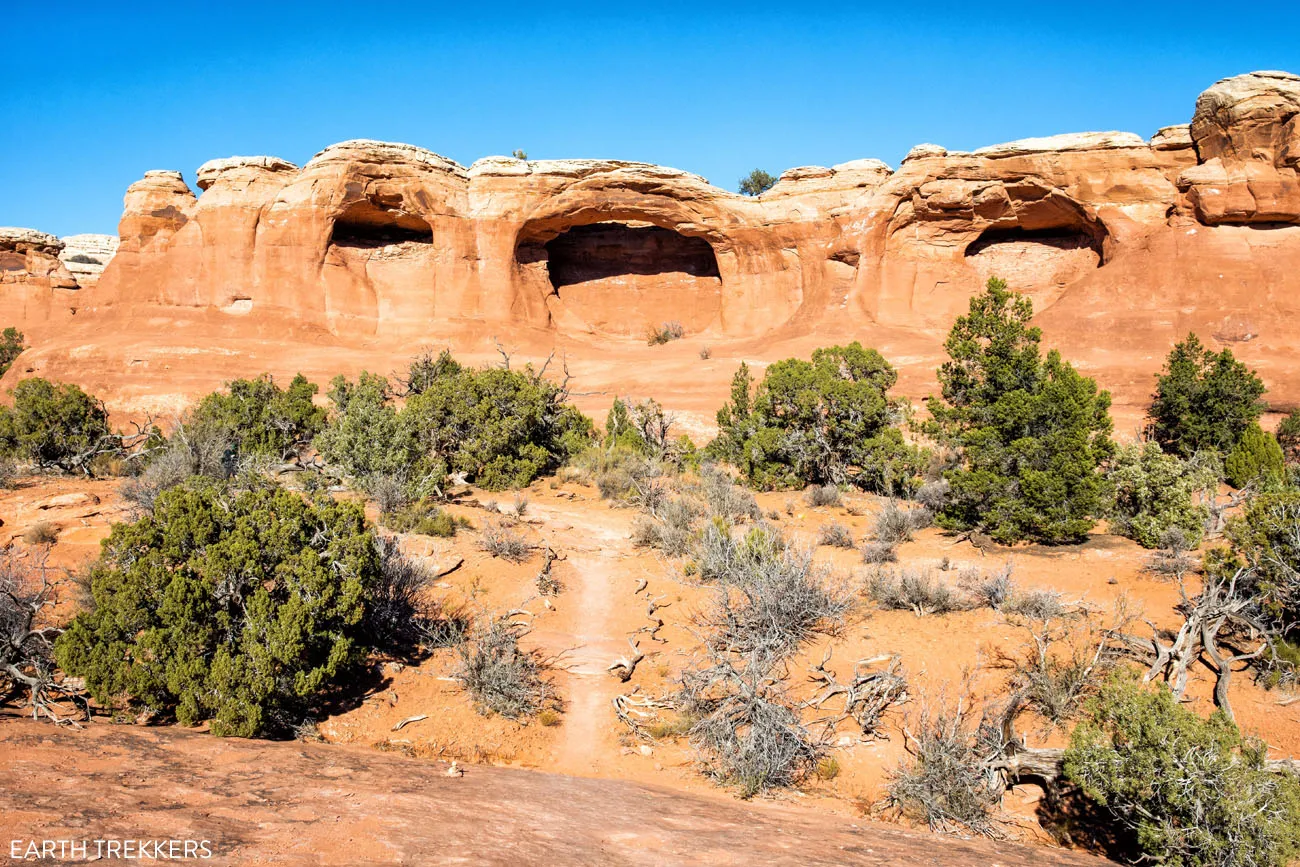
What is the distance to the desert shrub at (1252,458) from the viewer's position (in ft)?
59.2

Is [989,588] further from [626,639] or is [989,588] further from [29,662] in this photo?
[29,662]

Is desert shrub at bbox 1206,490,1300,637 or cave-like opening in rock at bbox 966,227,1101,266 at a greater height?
cave-like opening in rock at bbox 966,227,1101,266

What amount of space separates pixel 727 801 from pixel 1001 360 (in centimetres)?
1066

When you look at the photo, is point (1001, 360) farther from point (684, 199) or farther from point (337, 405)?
point (684, 199)

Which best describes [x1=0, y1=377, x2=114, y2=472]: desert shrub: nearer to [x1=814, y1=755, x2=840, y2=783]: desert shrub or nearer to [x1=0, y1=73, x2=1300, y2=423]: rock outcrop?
[x1=0, y1=73, x2=1300, y2=423]: rock outcrop

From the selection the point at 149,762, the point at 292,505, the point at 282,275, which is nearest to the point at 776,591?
the point at 292,505

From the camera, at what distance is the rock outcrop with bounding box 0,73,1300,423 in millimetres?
25828

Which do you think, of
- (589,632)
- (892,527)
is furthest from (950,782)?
(892,527)

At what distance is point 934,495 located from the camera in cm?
1531

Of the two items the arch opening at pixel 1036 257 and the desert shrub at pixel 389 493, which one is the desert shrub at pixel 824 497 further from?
the arch opening at pixel 1036 257

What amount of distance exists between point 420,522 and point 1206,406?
19968 millimetres

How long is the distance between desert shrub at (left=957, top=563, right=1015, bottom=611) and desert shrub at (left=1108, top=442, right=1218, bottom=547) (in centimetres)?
377

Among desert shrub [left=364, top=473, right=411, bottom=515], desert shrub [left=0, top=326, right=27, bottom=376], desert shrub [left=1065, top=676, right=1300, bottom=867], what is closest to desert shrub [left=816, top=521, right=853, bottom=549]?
desert shrub [left=1065, top=676, right=1300, bottom=867]

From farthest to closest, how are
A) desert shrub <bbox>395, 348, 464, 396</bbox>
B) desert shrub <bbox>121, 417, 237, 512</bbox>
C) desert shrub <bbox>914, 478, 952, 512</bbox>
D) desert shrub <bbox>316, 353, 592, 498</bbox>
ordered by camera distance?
desert shrub <bbox>395, 348, 464, 396</bbox>
desert shrub <bbox>914, 478, 952, 512</bbox>
desert shrub <bbox>316, 353, 592, 498</bbox>
desert shrub <bbox>121, 417, 237, 512</bbox>
